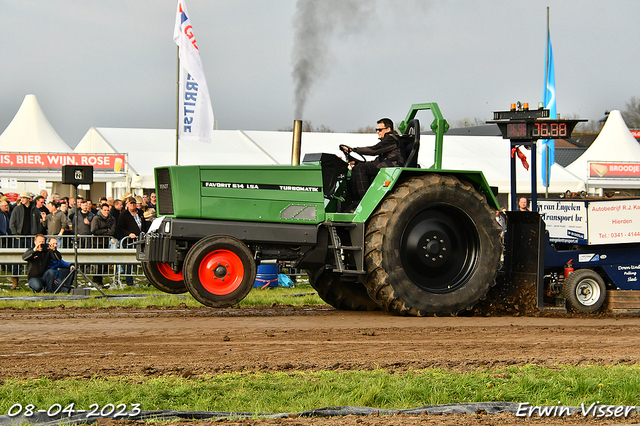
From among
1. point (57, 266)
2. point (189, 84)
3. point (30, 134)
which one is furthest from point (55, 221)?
point (30, 134)

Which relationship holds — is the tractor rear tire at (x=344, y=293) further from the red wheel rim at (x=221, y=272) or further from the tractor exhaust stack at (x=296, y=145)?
the red wheel rim at (x=221, y=272)

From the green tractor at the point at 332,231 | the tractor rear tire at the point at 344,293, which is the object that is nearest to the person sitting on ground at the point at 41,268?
the green tractor at the point at 332,231

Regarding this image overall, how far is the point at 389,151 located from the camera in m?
9.13

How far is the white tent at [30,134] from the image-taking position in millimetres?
27281

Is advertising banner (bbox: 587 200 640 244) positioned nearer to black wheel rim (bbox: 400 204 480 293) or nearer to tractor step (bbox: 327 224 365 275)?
black wheel rim (bbox: 400 204 480 293)

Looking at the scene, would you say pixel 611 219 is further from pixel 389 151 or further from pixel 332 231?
pixel 332 231

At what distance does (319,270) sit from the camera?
9.18 meters

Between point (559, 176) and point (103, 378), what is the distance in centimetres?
2641

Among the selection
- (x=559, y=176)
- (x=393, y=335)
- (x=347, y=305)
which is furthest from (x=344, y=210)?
(x=559, y=176)

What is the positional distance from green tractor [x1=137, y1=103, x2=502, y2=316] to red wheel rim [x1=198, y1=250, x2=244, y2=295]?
0.04ft

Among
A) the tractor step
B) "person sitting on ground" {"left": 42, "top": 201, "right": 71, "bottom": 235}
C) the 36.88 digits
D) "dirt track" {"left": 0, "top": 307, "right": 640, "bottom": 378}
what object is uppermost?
the 36.88 digits

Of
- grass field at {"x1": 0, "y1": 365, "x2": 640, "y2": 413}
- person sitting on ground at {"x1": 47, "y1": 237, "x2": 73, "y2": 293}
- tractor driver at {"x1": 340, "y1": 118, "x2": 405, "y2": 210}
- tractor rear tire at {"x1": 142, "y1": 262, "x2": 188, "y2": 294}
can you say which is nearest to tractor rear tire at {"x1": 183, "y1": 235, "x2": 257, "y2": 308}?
tractor rear tire at {"x1": 142, "y1": 262, "x2": 188, "y2": 294}

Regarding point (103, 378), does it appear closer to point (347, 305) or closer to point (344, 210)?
point (344, 210)

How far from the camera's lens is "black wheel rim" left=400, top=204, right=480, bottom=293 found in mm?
8992
